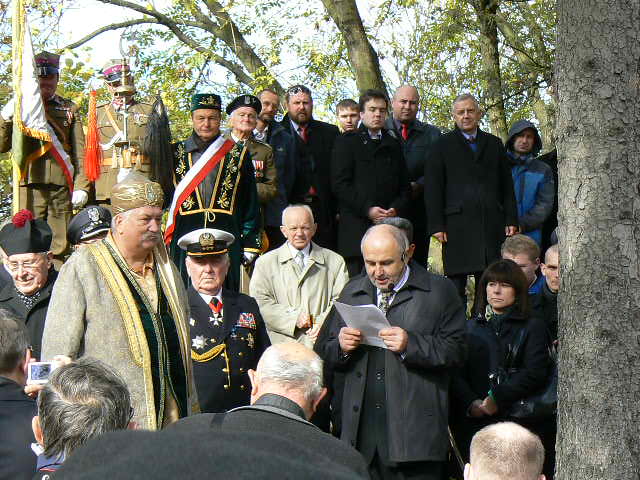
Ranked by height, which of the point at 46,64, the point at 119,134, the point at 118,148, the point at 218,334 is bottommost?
the point at 218,334

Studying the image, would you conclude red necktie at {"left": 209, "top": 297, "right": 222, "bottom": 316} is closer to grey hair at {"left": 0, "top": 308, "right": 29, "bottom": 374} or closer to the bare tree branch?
grey hair at {"left": 0, "top": 308, "right": 29, "bottom": 374}

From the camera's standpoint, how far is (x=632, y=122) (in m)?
4.07

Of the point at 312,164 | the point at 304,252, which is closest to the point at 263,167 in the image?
the point at 312,164

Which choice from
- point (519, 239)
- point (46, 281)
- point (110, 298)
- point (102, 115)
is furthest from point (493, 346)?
point (102, 115)

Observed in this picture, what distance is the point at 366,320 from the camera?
540cm

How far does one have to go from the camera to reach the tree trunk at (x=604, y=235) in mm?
4082

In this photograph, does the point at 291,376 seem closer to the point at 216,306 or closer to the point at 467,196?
the point at 216,306

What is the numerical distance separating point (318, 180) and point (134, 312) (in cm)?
462

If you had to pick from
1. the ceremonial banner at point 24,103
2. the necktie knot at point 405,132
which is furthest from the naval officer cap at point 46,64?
the necktie knot at point 405,132

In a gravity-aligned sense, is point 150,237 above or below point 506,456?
above

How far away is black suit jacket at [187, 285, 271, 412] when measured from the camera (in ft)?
19.6

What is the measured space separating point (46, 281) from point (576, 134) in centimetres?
378

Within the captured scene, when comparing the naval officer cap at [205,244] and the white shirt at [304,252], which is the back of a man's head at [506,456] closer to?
the naval officer cap at [205,244]

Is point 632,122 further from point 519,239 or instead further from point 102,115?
point 102,115
